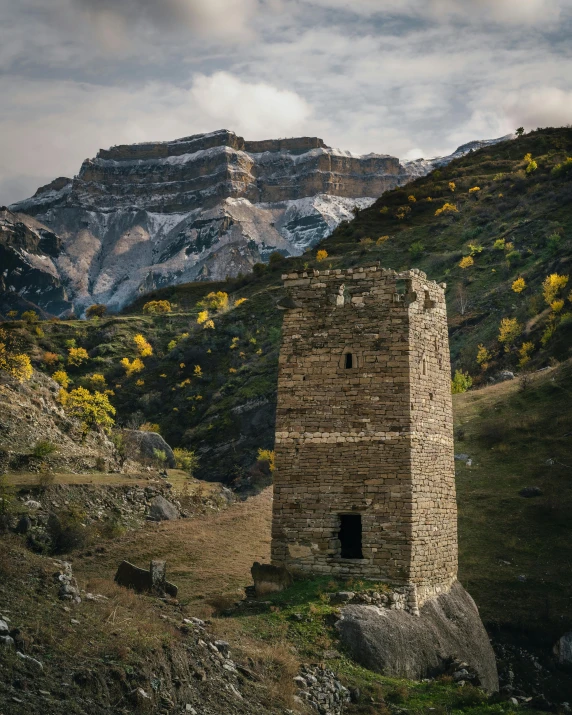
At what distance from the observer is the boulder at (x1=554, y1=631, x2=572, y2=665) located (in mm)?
19875

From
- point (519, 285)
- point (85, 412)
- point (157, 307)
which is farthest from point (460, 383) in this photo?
point (157, 307)

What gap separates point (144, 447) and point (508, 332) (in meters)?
26.7

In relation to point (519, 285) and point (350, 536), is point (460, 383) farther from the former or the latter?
point (350, 536)

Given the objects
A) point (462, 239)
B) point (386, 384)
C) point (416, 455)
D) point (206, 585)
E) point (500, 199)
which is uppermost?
point (500, 199)

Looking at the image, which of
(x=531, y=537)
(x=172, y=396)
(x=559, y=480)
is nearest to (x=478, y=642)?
(x=531, y=537)

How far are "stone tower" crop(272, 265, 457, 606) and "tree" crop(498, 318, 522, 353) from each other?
3896cm

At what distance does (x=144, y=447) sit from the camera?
4181 centimetres

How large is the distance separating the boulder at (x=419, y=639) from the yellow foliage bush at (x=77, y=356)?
63.8 m

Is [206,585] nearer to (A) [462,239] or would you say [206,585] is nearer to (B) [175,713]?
(B) [175,713]

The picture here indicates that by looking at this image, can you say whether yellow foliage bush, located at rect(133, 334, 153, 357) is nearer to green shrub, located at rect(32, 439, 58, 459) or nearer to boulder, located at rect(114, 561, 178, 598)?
green shrub, located at rect(32, 439, 58, 459)

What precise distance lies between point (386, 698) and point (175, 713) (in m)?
4.39

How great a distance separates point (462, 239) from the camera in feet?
262

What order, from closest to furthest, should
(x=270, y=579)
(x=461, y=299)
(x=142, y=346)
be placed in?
(x=270, y=579), (x=461, y=299), (x=142, y=346)

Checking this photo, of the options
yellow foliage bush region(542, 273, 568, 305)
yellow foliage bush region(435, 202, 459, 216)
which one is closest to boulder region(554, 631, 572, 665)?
yellow foliage bush region(542, 273, 568, 305)
